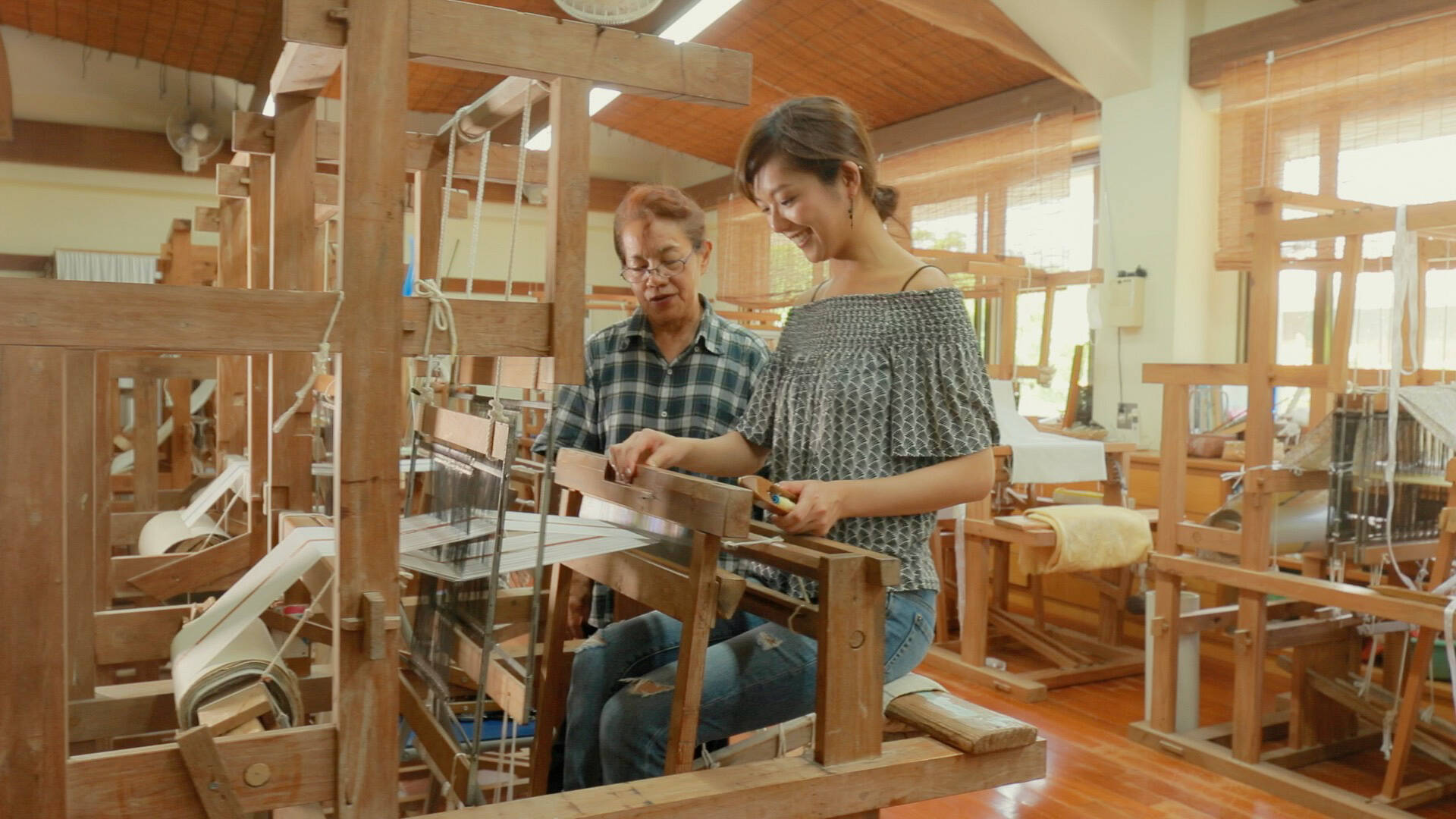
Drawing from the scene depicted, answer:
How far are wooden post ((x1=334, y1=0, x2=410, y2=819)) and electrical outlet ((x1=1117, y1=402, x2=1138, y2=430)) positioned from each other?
4.79 metres

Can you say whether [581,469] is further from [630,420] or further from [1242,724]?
[1242,724]

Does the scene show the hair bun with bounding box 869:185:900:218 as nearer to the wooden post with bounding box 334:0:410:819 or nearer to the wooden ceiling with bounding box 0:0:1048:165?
the wooden post with bounding box 334:0:410:819

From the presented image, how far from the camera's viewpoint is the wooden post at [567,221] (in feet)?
4.06

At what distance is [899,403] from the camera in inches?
58.1

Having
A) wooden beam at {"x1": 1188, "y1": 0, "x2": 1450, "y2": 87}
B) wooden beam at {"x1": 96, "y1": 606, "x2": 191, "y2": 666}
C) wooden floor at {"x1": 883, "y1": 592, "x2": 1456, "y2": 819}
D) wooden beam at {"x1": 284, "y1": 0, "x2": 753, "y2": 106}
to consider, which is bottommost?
wooden floor at {"x1": 883, "y1": 592, "x2": 1456, "y2": 819}

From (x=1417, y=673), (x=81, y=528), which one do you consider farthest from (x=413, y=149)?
(x=1417, y=673)

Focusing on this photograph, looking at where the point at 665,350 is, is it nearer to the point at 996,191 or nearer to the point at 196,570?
the point at 196,570

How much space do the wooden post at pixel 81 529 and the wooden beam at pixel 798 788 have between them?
929 mm

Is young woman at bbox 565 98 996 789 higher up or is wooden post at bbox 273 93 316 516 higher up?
wooden post at bbox 273 93 316 516

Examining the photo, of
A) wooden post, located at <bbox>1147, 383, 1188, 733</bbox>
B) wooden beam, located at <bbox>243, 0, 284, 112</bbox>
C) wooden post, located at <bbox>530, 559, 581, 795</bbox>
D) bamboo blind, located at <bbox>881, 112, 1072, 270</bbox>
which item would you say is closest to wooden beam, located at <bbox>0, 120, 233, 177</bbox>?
wooden beam, located at <bbox>243, 0, 284, 112</bbox>

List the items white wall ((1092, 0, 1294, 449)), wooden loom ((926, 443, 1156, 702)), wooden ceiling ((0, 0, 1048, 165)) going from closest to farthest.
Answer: wooden loom ((926, 443, 1156, 702)), white wall ((1092, 0, 1294, 449)), wooden ceiling ((0, 0, 1048, 165))

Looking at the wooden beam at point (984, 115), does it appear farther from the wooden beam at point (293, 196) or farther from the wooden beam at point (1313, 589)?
the wooden beam at point (293, 196)

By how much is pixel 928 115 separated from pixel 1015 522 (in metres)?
3.75

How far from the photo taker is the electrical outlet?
17.7 ft
